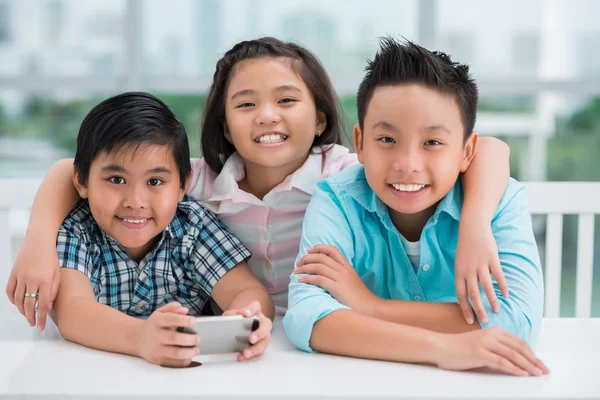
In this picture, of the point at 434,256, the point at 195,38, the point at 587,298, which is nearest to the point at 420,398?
the point at 434,256

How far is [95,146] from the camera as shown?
45.4 inches

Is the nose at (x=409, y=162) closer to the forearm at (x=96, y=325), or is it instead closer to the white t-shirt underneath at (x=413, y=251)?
the white t-shirt underneath at (x=413, y=251)

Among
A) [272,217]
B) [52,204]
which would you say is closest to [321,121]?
[272,217]

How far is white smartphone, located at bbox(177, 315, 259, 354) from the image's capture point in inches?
36.4

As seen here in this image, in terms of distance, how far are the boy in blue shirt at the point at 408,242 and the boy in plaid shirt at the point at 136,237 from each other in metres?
0.16

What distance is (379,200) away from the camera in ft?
3.74

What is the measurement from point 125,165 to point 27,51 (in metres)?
2.47

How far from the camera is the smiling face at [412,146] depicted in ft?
3.41

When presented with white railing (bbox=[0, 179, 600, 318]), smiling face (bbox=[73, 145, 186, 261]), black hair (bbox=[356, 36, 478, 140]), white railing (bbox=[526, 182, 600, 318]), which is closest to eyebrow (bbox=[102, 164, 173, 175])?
smiling face (bbox=[73, 145, 186, 261])

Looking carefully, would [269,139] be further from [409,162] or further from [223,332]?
[223,332]

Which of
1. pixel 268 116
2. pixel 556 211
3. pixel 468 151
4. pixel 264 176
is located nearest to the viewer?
pixel 468 151

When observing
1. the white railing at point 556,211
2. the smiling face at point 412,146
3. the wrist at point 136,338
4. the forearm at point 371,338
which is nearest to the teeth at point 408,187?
the smiling face at point 412,146

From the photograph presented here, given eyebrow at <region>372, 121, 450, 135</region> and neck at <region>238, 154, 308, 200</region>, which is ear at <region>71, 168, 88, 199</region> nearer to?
neck at <region>238, 154, 308, 200</region>

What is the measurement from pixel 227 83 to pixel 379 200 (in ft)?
1.29
